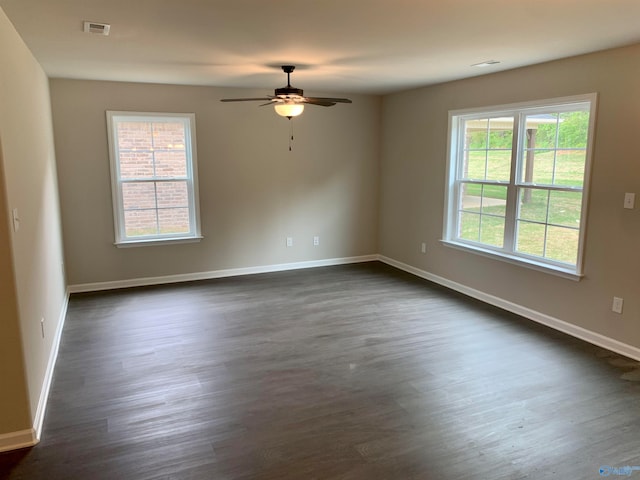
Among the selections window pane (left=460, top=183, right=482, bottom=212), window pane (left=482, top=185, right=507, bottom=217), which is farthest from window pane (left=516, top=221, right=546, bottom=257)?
window pane (left=460, top=183, right=482, bottom=212)

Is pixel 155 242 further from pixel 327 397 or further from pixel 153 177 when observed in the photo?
pixel 327 397

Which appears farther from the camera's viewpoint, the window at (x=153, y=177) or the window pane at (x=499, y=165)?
the window at (x=153, y=177)

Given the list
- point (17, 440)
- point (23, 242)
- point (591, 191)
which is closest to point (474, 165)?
point (591, 191)

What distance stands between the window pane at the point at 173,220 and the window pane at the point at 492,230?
3.61 m

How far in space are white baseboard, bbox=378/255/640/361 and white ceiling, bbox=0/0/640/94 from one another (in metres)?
2.34

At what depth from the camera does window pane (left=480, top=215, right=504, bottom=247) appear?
16.1 feet

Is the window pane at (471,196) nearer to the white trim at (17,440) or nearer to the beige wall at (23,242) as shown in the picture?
the beige wall at (23,242)

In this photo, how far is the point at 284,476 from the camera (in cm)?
228

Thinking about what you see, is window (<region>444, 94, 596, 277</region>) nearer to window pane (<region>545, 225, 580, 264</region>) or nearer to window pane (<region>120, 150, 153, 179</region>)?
window pane (<region>545, 225, 580, 264</region>)

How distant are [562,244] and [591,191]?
1.96ft

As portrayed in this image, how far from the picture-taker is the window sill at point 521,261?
4057 mm

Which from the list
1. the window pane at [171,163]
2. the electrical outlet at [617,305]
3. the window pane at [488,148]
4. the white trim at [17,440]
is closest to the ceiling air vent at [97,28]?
the white trim at [17,440]

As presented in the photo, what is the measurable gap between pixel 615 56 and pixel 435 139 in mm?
2238

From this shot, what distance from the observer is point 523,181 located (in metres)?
4.55
